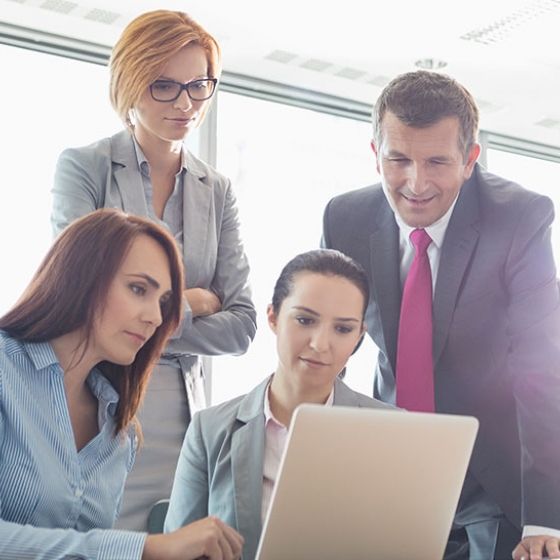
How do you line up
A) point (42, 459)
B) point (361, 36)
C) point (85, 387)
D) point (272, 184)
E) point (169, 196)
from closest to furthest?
1. point (42, 459)
2. point (85, 387)
3. point (169, 196)
4. point (361, 36)
5. point (272, 184)

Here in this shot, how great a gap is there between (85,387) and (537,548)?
0.88 meters

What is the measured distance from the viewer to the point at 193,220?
239cm

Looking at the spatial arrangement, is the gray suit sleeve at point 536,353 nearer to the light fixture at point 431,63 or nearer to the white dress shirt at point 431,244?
the white dress shirt at point 431,244

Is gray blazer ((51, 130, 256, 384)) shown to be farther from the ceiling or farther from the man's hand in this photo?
the ceiling

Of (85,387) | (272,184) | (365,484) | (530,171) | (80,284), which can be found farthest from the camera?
(530,171)

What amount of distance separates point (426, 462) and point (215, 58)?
4.61ft

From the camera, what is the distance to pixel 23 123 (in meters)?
4.45

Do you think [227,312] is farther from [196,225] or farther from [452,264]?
[452,264]

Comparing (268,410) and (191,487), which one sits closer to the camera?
(191,487)

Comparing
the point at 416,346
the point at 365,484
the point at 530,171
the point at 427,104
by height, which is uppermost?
the point at 530,171

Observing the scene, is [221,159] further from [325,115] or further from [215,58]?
[215,58]

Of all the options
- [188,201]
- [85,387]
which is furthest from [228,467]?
[188,201]

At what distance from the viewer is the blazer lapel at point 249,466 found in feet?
5.77

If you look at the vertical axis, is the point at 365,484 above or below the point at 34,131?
below
